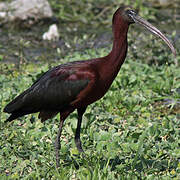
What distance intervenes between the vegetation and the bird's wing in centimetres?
50

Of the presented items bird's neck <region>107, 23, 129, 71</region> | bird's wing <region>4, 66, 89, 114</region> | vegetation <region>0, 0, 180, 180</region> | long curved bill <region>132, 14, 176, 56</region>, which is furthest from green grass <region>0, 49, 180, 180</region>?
long curved bill <region>132, 14, 176, 56</region>

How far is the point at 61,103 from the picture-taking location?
4.74m

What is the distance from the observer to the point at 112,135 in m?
5.55

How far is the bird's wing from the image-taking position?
466 cm

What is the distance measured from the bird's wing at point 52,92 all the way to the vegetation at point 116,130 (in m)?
0.50

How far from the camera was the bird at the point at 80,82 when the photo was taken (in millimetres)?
4496

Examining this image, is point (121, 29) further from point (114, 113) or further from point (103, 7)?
point (103, 7)

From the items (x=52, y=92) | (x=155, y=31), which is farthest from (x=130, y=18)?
(x=52, y=92)

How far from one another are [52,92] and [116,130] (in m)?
1.29

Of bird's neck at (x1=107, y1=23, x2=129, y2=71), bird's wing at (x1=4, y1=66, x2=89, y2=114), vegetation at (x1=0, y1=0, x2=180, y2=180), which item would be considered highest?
bird's neck at (x1=107, y1=23, x2=129, y2=71)

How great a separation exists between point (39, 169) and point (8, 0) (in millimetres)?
5877

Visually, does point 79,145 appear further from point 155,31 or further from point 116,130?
point 155,31

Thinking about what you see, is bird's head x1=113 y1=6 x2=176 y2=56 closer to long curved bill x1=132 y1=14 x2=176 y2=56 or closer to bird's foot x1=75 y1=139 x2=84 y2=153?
long curved bill x1=132 y1=14 x2=176 y2=56

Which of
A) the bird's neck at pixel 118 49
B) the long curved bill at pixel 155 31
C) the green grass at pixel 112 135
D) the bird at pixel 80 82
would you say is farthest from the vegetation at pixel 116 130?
the bird's neck at pixel 118 49
